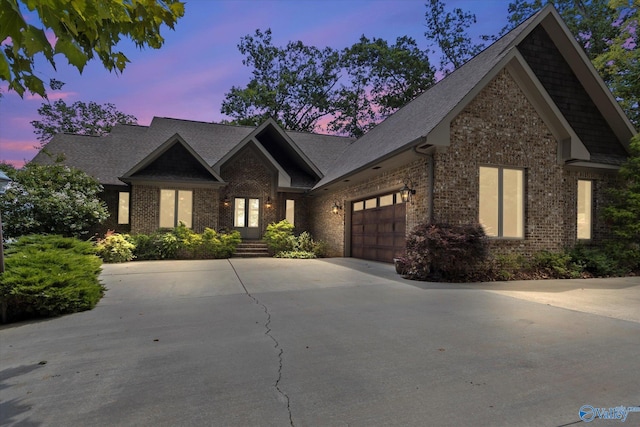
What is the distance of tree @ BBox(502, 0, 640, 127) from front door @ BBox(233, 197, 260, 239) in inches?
692

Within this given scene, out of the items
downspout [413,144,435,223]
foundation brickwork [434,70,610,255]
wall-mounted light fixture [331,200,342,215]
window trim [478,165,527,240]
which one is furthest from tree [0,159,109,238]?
window trim [478,165,527,240]

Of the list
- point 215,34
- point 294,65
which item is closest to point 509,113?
point 215,34

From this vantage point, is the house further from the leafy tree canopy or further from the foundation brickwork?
the leafy tree canopy

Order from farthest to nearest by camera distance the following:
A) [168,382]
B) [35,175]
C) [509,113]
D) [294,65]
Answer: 1. [294,65]
2. [35,175]
3. [509,113]
4. [168,382]

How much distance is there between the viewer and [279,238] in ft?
54.5

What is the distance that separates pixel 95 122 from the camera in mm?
36969

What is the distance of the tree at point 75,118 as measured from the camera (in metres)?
34.9

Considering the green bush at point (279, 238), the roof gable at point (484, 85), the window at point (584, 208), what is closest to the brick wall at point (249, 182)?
the green bush at point (279, 238)

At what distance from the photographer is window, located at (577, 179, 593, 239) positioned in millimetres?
11312

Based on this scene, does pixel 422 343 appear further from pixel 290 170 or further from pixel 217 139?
pixel 217 139

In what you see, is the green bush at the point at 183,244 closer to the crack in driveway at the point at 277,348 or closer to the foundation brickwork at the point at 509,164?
the crack in driveway at the point at 277,348

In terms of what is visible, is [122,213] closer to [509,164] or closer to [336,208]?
[336,208]

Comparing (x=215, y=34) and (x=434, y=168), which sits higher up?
(x=215, y=34)

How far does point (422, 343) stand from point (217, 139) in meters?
18.4
